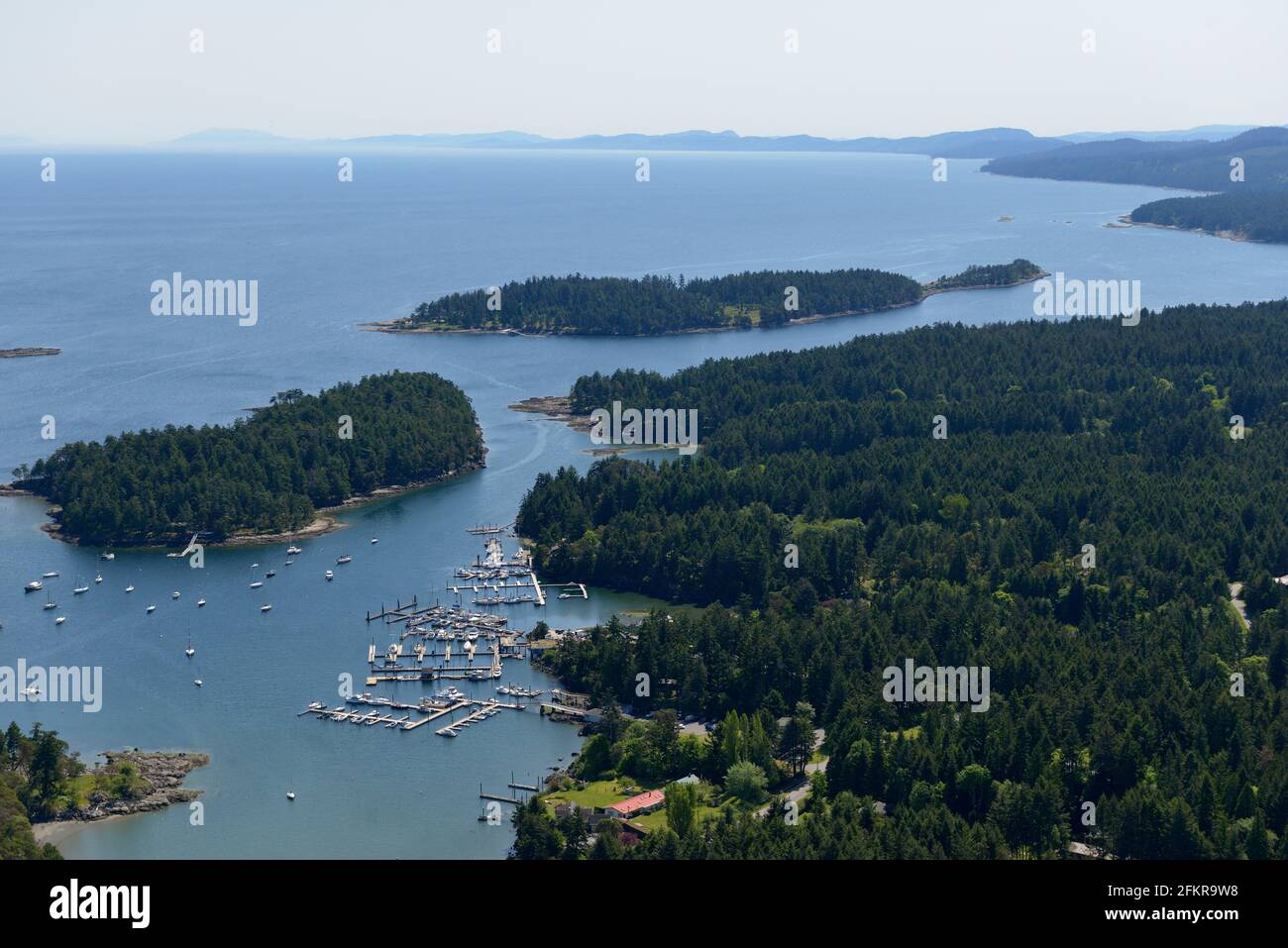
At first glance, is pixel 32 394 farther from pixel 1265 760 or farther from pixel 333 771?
pixel 1265 760

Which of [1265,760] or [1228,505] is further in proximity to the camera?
[1228,505]

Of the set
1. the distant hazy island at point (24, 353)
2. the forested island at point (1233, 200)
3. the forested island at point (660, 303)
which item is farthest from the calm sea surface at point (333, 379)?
the forested island at point (1233, 200)

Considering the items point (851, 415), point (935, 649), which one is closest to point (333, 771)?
point (935, 649)

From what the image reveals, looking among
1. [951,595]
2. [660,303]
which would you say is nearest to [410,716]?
[951,595]

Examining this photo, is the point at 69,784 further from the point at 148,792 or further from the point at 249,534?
the point at 249,534
